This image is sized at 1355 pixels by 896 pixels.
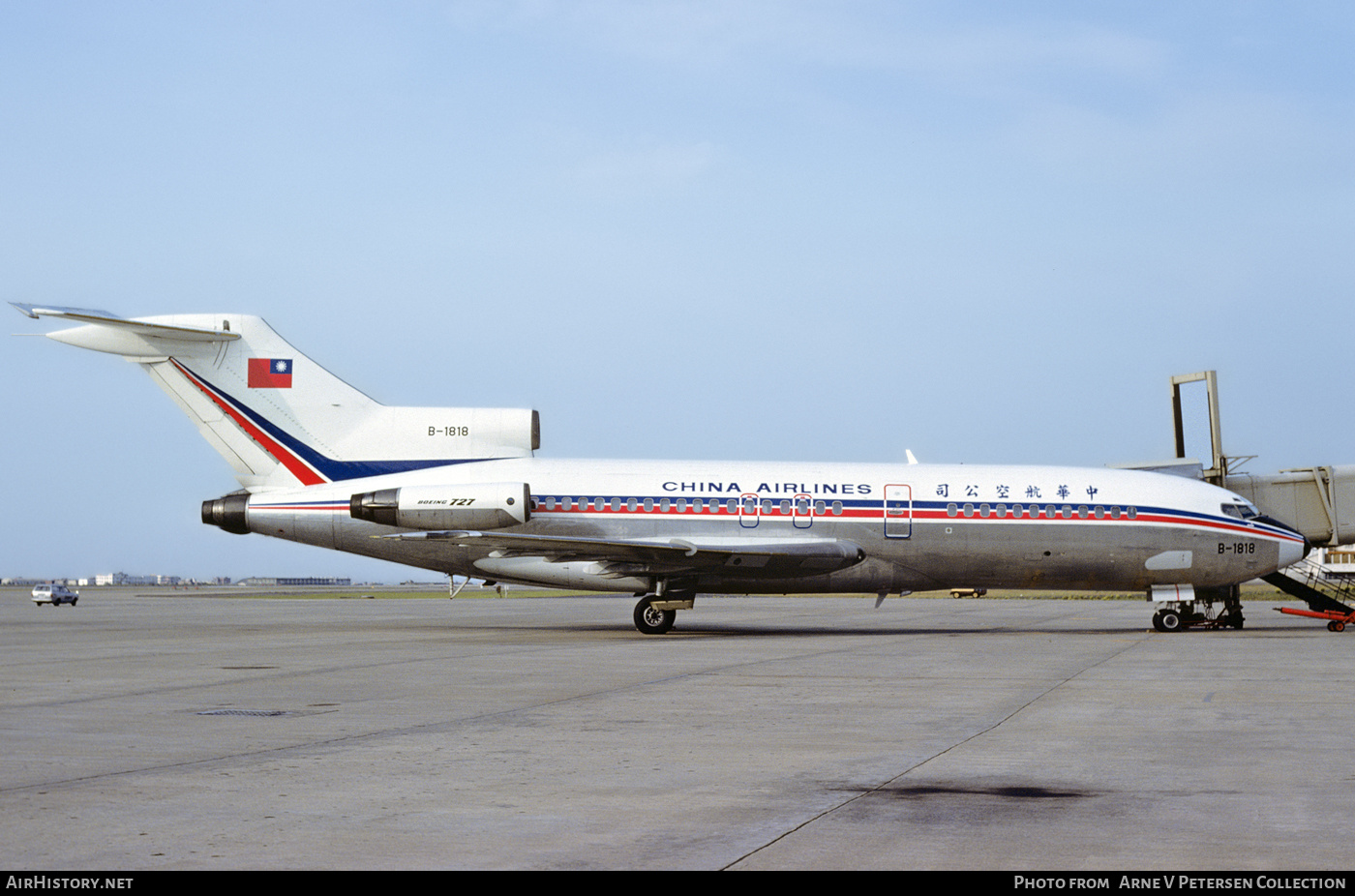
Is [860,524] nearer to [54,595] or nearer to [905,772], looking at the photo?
[905,772]

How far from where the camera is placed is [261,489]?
25922mm

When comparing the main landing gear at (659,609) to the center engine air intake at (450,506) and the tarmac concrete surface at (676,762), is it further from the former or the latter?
the tarmac concrete surface at (676,762)

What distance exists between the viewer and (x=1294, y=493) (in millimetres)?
29500

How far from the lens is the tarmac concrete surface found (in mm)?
5969

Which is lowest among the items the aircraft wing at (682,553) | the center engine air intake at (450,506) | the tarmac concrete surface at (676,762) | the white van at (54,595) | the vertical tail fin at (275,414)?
the white van at (54,595)

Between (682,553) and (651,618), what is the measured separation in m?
1.98

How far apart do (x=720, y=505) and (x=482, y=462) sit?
5.22m

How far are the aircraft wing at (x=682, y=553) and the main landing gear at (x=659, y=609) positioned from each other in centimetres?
53

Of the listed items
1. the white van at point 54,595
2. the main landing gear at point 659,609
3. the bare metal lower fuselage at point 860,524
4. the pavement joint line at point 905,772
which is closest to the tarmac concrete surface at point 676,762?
the pavement joint line at point 905,772

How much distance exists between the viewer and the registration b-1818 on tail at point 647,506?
2488 centimetres

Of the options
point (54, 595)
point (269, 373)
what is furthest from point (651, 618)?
point (54, 595)

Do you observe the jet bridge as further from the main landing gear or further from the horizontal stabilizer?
the horizontal stabilizer

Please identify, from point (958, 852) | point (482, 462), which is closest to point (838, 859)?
point (958, 852)

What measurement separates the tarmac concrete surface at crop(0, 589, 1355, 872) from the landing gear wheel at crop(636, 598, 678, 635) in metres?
5.73
